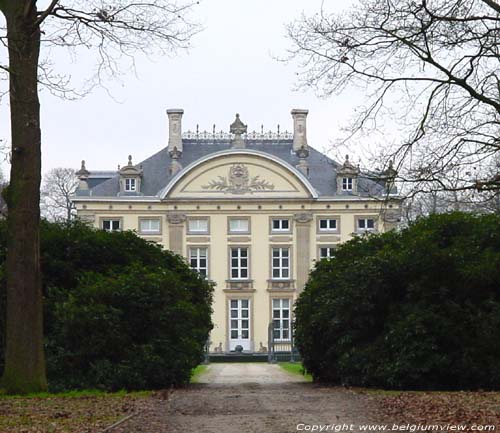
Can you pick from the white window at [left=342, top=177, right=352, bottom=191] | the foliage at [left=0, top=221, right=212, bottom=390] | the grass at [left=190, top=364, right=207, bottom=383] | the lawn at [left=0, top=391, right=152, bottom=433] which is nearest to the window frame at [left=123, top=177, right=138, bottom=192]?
the white window at [left=342, top=177, right=352, bottom=191]

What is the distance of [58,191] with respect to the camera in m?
74.5

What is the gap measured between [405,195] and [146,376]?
5.49m

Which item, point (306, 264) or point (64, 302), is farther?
point (306, 264)

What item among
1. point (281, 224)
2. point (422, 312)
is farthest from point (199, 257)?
point (422, 312)

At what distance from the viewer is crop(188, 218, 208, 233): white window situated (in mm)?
61312

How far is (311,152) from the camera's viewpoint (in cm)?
6431

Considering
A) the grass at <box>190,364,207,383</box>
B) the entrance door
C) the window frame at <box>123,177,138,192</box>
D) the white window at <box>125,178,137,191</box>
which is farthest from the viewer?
the white window at <box>125,178,137,191</box>

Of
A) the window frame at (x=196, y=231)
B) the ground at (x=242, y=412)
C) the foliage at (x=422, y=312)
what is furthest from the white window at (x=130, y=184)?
the ground at (x=242, y=412)

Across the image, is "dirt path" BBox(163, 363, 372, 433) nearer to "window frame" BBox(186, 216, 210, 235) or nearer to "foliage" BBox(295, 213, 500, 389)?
"foliage" BBox(295, 213, 500, 389)

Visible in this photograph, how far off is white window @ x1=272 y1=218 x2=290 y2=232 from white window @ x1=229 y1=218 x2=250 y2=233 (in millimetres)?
1483

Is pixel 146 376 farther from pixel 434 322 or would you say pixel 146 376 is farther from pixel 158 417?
pixel 158 417

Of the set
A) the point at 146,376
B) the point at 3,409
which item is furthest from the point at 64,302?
the point at 3,409

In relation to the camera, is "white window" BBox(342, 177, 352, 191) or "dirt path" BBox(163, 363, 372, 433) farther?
"white window" BBox(342, 177, 352, 191)
